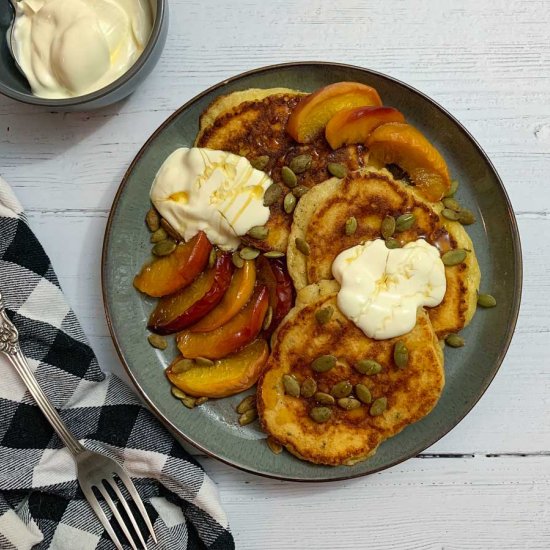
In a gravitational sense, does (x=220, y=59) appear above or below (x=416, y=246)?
above

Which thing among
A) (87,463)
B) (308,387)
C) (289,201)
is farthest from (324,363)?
(87,463)

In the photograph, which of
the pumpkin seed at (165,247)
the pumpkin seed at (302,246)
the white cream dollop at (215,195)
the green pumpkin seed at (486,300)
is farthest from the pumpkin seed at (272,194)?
the green pumpkin seed at (486,300)

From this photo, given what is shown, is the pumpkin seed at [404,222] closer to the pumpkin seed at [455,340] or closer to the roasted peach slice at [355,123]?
the roasted peach slice at [355,123]

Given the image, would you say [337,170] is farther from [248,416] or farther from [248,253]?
[248,416]

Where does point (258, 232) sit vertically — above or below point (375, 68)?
below

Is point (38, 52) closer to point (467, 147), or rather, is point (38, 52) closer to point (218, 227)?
point (218, 227)

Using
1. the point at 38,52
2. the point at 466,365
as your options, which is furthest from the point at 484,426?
the point at 38,52
